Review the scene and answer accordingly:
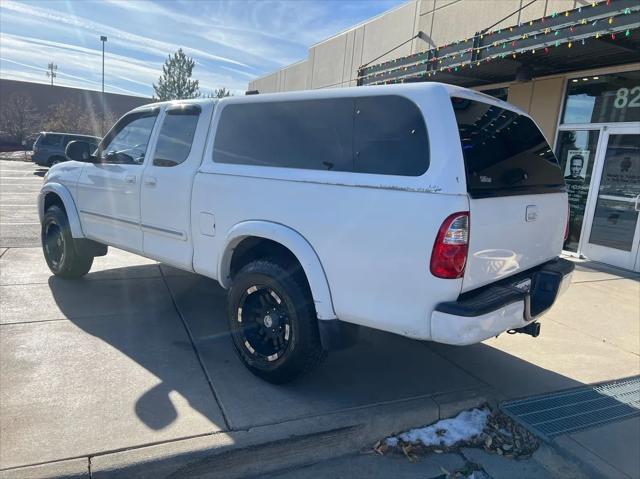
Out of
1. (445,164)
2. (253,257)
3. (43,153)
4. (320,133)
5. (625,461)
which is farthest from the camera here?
(43,153)

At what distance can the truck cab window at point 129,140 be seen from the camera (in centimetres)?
457

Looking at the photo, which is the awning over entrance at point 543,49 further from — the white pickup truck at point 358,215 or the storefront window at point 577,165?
the white pickup truck at point 358,215

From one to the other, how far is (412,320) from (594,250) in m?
7.22

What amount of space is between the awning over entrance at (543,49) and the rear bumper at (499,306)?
15.1ft

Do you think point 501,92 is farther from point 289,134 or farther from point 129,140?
point 289,134

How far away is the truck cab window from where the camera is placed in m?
4.57

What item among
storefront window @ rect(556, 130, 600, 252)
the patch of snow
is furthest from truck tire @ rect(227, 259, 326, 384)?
storefront window @ rect(556, 130, 600, 252)

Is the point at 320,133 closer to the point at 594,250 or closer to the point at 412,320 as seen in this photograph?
the point at 412,320

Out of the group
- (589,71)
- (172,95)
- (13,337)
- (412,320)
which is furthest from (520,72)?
(172,95)

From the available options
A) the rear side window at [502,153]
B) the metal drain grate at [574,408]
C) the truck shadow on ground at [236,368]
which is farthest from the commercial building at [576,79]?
the truck shadow on ground at [236,368]

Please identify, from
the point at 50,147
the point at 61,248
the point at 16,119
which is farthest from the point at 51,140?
the point at 61,248

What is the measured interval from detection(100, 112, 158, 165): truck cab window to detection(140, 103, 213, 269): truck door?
258 millimetres

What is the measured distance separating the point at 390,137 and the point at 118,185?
9.66 ft

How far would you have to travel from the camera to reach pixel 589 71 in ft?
27.5
